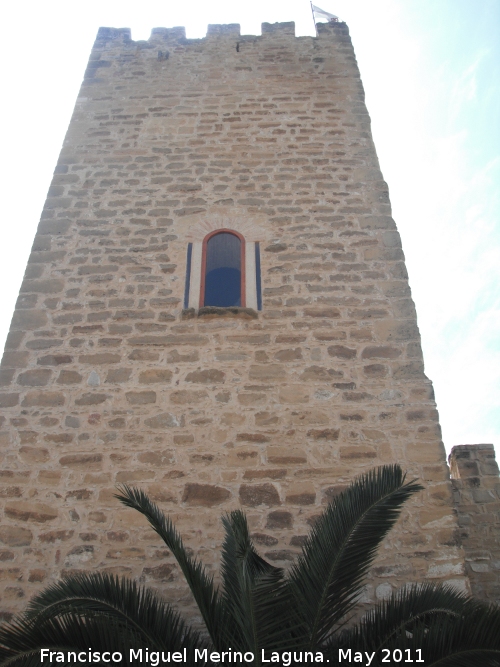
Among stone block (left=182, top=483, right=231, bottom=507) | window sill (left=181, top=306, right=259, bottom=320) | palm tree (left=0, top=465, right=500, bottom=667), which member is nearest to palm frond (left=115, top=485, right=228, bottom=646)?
palm tree (left=0, top=465, right=500, bottom=667)

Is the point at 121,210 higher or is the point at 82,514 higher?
the point at 121,210

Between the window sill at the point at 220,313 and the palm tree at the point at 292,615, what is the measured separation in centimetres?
189

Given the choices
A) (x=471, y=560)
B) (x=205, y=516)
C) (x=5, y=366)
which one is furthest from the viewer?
(x=471, y=560)

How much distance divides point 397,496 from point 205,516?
1.35 meters

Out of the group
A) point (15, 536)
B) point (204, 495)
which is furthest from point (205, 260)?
point (15, 536)

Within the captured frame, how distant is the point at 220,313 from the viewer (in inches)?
185

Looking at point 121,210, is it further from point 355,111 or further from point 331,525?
point 331,525

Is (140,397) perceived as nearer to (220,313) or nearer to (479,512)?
(220,313)

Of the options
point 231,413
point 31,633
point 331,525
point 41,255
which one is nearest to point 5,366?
point 41,255

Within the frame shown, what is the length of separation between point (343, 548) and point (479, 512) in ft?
10.1

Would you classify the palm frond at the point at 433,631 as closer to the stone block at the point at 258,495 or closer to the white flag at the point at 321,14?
the stone block at the point at 258,495

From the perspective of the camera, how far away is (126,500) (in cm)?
306

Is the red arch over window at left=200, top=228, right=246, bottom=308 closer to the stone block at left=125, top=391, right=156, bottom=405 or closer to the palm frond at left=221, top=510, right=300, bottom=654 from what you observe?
the stone block at left=125, top=391, right=156, bottom=405

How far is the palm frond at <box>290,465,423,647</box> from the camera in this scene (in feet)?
8.88
